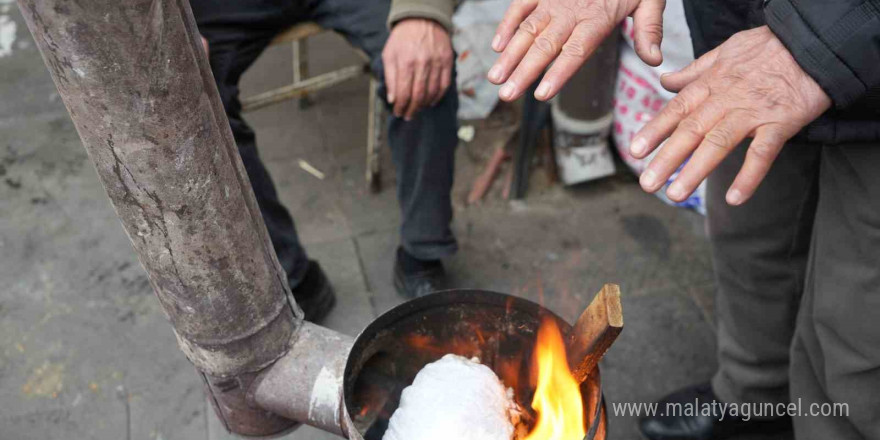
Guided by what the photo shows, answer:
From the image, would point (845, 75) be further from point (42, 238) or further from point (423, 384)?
point (42, 238)

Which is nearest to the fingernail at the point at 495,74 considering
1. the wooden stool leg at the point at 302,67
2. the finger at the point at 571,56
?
the finger at the point at 571,56

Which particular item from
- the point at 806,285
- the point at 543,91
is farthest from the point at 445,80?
the point at 806,285

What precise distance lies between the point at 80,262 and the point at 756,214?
2.71 metres

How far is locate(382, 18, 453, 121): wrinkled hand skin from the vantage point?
2.24m

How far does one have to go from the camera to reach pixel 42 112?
148 inches

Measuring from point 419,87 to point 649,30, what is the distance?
0.84m

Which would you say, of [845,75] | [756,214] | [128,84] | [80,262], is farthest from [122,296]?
[845,75]

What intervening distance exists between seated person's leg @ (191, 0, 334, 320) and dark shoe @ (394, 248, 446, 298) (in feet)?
1.14

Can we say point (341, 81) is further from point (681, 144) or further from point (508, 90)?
point (681, 144)

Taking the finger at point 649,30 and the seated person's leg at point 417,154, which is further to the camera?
the seated person's leg at point 417,154

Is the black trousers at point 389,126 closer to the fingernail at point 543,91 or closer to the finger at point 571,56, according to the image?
the finger at point 571,56

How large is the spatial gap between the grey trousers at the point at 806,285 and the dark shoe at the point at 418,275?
1075 millimetres

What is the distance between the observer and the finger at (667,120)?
1.33 metres

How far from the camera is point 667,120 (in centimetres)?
136
